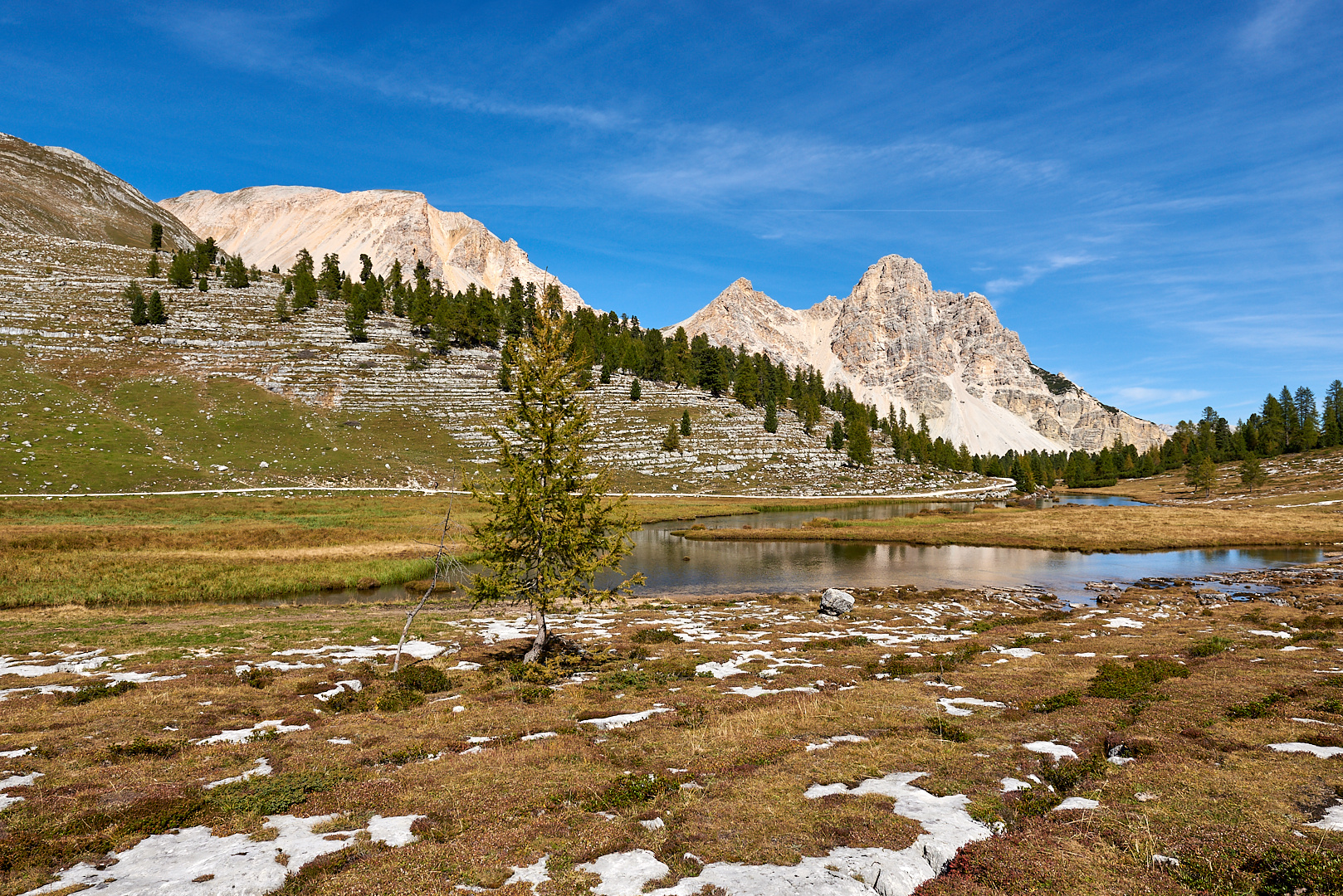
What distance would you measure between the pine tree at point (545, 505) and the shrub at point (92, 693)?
10.4 m

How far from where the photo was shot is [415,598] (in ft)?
131

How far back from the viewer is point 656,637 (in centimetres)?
2717

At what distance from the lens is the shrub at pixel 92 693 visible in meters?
16.5

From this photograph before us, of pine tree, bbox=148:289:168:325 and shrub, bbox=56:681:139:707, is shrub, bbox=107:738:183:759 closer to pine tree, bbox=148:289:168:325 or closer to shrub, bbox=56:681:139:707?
shrub, bbox=56:681:139:707

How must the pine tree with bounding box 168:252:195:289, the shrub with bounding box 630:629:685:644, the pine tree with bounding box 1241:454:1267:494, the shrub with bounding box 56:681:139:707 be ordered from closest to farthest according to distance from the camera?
the shrub with bounding box 56:681:139:707, the shrub with bounding box 630:629:685:644, the pine tree with bounding box 1241:454:1267:494, the pine tree with bounding box 168:252:195:289

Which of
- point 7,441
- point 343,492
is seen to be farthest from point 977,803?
point 7,441

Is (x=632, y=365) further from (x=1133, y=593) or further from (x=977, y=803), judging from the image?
(x=977, y=803)

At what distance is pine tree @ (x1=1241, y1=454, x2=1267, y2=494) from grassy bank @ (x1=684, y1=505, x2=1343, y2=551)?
46.8m

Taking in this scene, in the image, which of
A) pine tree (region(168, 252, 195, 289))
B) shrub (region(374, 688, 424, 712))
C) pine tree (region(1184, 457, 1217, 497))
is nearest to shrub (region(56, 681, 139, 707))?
shrub (region(374, 688, 424, 712))

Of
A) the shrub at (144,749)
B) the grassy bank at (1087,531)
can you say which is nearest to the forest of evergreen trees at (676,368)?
the grassy bank at (1087,531)

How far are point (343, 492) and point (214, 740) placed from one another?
8789 centimetres

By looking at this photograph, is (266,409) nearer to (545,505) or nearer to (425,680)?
(545,505)

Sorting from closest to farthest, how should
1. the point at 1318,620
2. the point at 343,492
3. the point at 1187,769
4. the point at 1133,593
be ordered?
1. the point at 1187,769
2. the point at 1318,620
3. the point at 1133,593
4. the point at 343,492

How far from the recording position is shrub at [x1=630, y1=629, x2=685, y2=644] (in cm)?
2673
